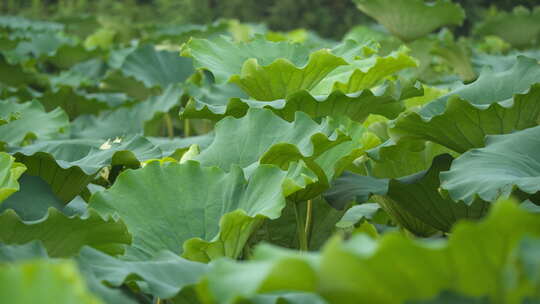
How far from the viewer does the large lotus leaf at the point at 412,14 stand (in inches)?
148

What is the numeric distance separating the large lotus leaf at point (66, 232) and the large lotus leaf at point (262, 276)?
1.51ft

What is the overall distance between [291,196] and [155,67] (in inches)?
89.0

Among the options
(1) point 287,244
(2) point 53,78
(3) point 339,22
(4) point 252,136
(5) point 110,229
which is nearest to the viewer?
(5) point 110,229

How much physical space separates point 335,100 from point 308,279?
1087 millimetres

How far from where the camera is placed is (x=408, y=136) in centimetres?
181

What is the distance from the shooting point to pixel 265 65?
217 cm

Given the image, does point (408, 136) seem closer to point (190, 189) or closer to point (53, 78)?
point (190, 189)

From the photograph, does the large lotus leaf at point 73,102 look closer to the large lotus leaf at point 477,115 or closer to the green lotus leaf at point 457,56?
the green lotus leaf at point 457,56

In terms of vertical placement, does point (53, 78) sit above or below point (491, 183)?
below

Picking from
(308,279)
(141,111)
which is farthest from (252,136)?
(141,111)

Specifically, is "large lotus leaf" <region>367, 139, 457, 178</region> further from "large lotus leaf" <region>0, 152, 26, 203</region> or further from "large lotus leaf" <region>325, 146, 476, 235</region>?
"large lotus leaf" <region>0, 152, 26, 203</region>

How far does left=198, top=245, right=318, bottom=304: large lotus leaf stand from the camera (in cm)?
83

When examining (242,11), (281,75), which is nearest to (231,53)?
(281,75)

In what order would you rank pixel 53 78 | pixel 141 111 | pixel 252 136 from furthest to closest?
pixel 53 78 → pixel 141 111 → pixel 252 136
